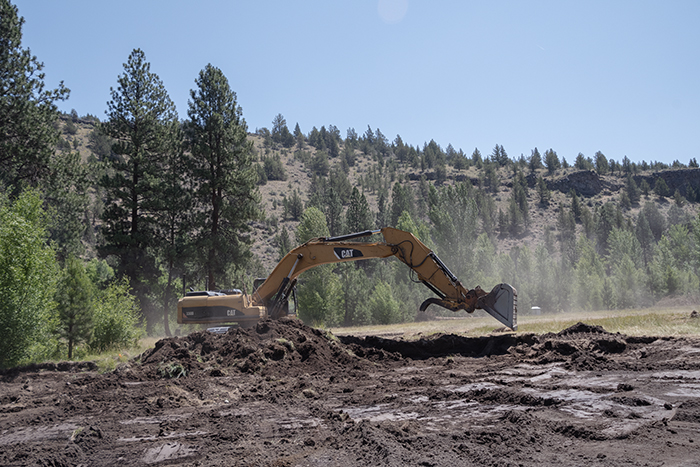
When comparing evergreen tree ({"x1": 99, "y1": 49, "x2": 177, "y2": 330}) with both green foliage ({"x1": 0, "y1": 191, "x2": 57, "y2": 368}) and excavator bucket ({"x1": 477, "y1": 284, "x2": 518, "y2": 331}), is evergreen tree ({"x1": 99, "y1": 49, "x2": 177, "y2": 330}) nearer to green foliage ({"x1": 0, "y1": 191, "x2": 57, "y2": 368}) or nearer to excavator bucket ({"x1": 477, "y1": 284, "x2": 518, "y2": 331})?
green foliage ({"x1": 0, "y1": 191, "x2": 57, "y2": 368})

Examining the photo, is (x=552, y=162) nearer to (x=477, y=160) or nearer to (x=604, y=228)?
(x=477, y=160)

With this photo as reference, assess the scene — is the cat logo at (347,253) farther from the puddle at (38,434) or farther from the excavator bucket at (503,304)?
the puddle at (38,434)

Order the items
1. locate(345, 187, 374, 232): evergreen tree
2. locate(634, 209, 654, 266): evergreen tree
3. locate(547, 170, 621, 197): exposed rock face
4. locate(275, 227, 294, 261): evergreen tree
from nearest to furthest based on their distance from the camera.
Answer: locate(275, 227, 294, 261): evergreen tree
locate(345, 187, 374, 232): evergreen tree
locate(634, 209, 654, 266): evergreen tree
locate(547, 170, 621, 197): exposed rock face

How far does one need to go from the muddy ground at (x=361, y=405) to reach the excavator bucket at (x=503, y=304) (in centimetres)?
89

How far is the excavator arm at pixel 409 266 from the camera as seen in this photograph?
13633 mm

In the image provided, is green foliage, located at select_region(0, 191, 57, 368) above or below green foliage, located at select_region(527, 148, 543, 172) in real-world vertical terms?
below

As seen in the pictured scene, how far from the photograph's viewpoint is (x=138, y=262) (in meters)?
30.2

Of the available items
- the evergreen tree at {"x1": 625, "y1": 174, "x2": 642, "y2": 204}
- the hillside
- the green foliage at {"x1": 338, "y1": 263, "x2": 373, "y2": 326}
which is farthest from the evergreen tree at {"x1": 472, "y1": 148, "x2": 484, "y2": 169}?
the green foliage at {"x1": 338, "y1": 263, "x2": 373, "y2": 326}

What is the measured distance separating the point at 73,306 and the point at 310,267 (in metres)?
11.1

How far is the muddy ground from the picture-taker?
233 inches

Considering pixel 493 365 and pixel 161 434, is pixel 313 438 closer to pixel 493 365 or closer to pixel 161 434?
pixel 161 434

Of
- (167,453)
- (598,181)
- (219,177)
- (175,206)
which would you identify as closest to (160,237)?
(175,206)

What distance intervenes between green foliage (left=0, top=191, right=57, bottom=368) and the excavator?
4.22 meters

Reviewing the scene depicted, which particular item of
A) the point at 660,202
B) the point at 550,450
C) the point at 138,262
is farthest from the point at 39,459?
the point at 660,202
